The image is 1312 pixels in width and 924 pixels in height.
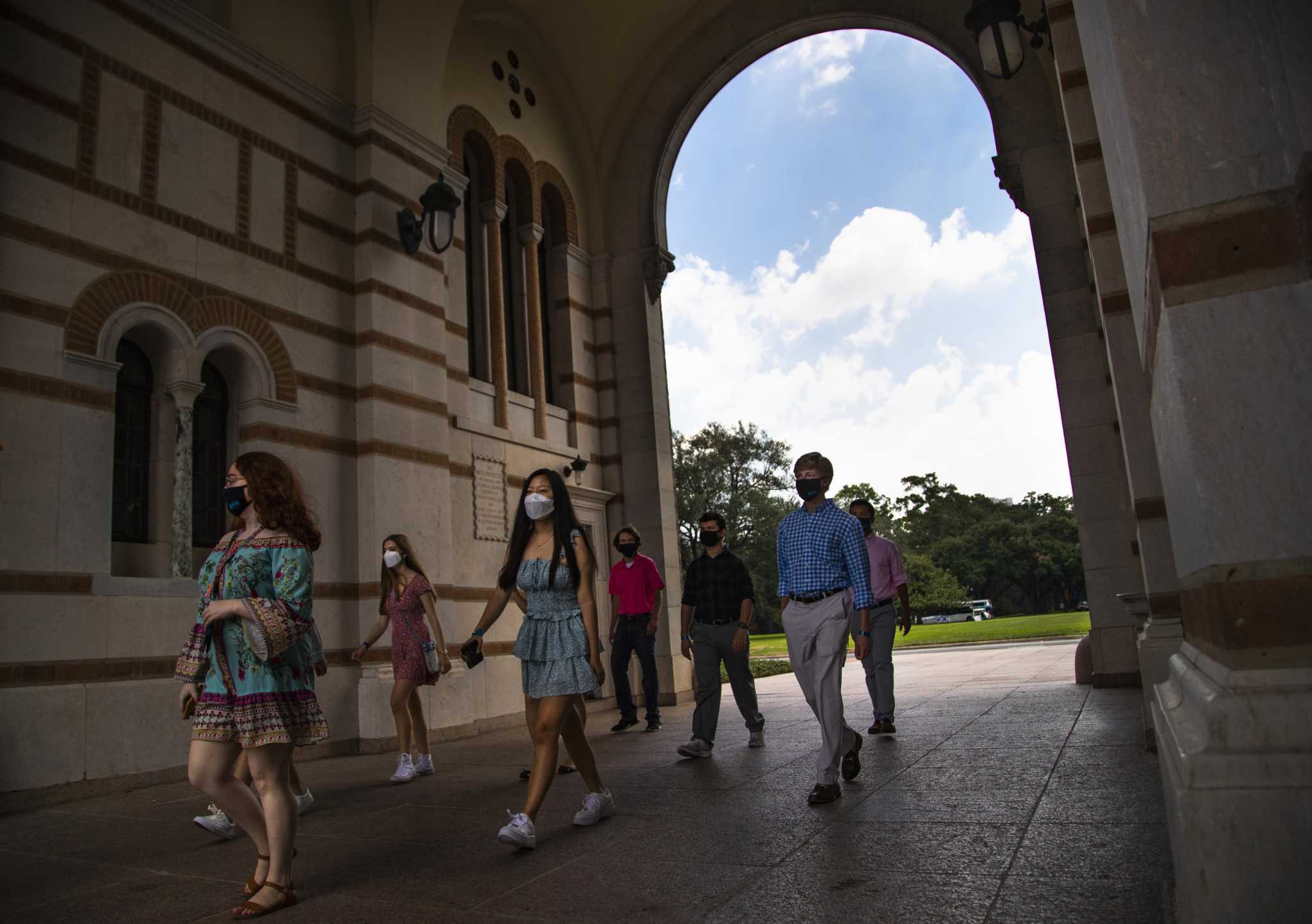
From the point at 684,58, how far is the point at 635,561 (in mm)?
9594

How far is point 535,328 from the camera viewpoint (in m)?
13.7

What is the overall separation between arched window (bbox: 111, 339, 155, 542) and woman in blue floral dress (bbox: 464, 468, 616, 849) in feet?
16.1

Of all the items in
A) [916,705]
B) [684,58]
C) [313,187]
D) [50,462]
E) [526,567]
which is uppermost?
[684,58]

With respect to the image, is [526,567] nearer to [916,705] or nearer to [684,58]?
[916,705]

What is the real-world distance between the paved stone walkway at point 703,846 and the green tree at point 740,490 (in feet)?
156

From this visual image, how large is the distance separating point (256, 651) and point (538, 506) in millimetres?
1560

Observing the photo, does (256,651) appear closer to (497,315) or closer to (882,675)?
(882,675)

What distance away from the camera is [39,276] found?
7.22 meters

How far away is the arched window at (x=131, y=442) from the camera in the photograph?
796 centimetres

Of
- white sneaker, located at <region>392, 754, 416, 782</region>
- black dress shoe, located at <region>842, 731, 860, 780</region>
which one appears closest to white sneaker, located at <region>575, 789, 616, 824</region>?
black dress shoe, located at <region>842, 731, 860, 780</region>

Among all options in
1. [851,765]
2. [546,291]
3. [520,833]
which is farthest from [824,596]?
[546,291]

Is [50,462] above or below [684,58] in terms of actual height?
below

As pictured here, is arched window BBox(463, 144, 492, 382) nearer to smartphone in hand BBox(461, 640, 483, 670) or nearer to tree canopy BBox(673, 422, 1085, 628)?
smartphone in hand BBox(461, 640, 483, 670)

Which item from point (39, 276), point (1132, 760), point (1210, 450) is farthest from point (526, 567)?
point (39, 276)
